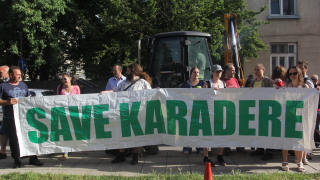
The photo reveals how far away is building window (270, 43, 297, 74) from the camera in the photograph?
15852mm

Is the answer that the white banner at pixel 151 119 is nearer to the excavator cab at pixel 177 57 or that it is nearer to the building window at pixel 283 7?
the excavator cab at pixel 177 57

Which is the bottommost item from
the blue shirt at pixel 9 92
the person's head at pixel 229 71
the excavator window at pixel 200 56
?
the blue shirt at pixel 9 92

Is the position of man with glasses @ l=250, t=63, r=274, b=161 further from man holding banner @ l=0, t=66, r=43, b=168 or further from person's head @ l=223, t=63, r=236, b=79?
man holding banner @ l=0, t=66, r=43, b=168

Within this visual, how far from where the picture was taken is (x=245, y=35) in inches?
550

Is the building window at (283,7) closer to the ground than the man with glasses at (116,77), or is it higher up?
higher up

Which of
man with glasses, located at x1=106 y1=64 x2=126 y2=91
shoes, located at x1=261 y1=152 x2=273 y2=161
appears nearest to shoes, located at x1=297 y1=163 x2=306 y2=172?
shoes, located at x1=261 y1=152 x2=273 y2=161

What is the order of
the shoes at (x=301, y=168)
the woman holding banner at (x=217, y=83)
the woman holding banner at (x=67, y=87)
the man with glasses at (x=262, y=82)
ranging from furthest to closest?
the woman holding banner at (x=67, y=87)
the man with glasses at (x=262, y=82)
the woman holding banner at (x=217, y=83)
the shoes at (x=301, y=168)

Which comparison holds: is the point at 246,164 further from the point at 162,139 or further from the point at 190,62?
the point at 190,62

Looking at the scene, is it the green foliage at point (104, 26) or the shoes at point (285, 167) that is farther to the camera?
the green foliage at point (104, 26)

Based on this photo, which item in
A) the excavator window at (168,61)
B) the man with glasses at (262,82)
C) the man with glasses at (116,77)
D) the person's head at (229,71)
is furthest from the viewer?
the excavator window at (168,61)

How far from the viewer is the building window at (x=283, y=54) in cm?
1585

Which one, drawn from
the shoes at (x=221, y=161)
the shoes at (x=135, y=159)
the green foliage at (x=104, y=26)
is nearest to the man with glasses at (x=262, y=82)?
the shoes at (x=221, y=161)

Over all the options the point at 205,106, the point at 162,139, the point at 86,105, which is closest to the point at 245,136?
the point at 205,106

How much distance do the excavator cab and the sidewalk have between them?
215 centimetres
